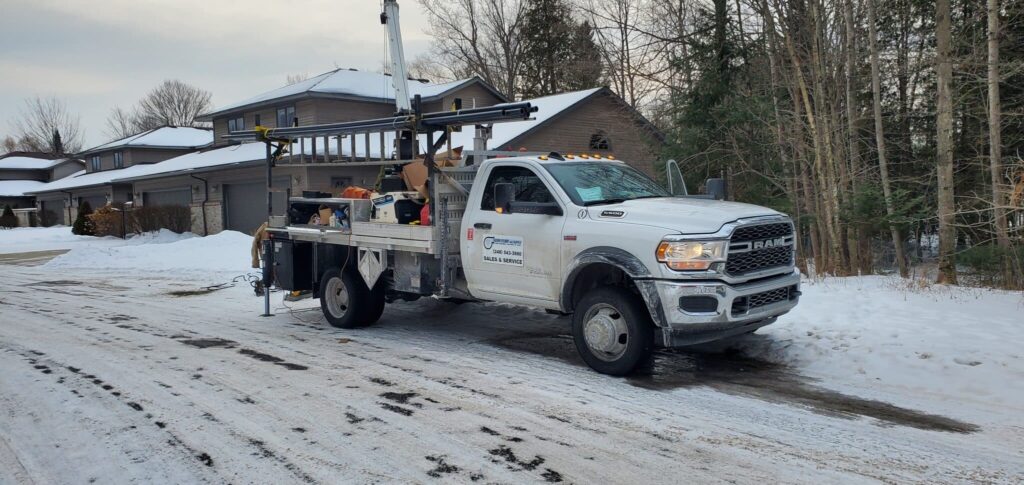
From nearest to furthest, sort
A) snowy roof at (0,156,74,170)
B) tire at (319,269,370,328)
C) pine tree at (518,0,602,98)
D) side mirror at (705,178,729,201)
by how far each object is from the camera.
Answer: side mirror at (705,178,729,201)
tire at (319,269,370,328)
pine tree at (518,0,602,98)
snowy roof at (0,156,74,170)

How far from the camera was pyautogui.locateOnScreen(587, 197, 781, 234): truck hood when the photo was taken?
6395mm

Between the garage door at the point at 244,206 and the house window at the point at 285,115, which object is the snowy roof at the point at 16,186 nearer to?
the garage door at the point at 244,206

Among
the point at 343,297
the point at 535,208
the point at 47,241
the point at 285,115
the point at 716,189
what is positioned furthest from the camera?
the point at 47,241

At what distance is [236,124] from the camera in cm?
3406

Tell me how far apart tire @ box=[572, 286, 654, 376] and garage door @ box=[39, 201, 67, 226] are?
5303 cm

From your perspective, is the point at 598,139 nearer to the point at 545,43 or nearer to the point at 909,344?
the point at 545,43

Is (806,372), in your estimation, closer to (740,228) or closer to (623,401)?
(740,228)

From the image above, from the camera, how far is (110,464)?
15.5ft

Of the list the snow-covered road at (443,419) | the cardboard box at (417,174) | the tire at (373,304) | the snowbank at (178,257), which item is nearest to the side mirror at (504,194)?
the cardboard box at (417,174)

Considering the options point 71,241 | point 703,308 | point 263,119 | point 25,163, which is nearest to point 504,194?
point 703,308

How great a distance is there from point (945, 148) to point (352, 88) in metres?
22.8

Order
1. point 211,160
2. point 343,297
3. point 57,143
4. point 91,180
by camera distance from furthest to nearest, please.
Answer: point 57,143, point 91,180, point 211,160, point 343,297

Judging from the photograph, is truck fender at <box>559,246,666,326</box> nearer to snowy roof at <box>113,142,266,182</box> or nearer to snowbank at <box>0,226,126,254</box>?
snowy roof at <box>113,142,266,182</box>

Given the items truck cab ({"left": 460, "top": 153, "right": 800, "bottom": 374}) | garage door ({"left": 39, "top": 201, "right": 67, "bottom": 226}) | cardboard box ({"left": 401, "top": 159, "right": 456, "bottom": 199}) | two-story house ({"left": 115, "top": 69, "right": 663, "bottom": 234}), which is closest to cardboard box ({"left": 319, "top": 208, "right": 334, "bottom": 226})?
cardboard box ({"left": 401, "top": 159, "right": 456, "bottom": 199})
